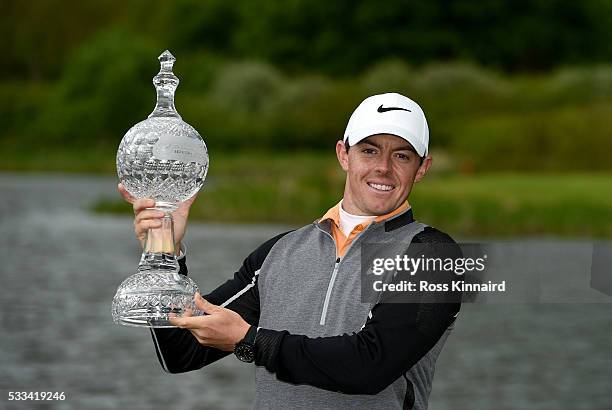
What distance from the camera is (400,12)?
6581cm

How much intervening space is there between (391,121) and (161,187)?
2.28ft

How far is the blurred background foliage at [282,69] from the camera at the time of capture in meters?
53.6

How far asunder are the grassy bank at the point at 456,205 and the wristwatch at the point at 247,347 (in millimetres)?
26222

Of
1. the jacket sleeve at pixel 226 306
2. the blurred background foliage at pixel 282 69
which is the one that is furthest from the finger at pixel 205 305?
the blurred background foliage at pixel 282 69

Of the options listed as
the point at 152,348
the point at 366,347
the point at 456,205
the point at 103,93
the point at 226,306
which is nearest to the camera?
the point at 366,347

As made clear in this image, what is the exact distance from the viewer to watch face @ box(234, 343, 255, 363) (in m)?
3.08

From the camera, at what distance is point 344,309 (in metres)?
3.17

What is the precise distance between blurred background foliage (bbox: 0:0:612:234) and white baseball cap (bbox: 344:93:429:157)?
4444cm

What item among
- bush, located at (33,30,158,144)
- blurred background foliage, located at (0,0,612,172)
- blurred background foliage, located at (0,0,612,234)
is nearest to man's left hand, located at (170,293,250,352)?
blurred background foliage, located at (0,0,612,234)

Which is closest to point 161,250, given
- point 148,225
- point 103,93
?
point 148,225

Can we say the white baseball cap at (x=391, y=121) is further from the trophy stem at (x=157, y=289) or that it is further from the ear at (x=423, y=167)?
the trophy stem at (x=157, y=289)

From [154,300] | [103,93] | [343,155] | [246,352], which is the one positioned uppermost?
[103,93]

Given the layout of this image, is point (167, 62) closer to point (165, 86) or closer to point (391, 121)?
point (165, 86)

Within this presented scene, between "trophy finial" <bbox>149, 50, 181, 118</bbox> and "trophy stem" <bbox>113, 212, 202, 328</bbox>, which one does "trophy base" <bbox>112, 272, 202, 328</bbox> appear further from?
"trophy finial" <bbox>149, 50, 181, 118</bbox>
